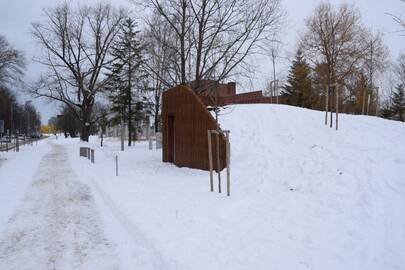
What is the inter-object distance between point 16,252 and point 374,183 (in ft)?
24.1

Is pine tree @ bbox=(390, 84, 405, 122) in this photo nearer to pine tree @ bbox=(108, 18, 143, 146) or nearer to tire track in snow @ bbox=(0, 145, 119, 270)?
pine tree @ bbox=(108, 18, 143, 146)

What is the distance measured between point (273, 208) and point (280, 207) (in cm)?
15

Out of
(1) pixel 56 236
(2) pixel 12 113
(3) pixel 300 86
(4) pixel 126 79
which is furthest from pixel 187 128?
(2) pixel 12 113

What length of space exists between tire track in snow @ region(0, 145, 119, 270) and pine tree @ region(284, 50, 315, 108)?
1460 inches

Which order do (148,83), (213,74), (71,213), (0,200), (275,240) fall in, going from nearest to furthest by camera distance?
(275,240), (71,213), (0,200), (213,74), (148,83)

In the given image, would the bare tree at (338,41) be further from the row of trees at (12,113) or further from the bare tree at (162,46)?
the row of trees at (12,113)

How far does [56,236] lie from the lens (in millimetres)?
7504

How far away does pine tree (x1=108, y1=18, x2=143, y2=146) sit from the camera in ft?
128

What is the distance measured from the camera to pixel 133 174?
1600 centimetres

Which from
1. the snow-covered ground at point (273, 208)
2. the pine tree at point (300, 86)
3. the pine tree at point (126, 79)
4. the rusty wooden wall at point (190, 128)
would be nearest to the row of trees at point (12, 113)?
the pine tree at point (126, 79)

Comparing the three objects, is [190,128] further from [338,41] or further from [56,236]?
[338,41]

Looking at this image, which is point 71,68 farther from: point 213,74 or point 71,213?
point 71,213

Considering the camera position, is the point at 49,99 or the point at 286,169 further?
the point at 49,99

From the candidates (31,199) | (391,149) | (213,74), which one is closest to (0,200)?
(31,199)
